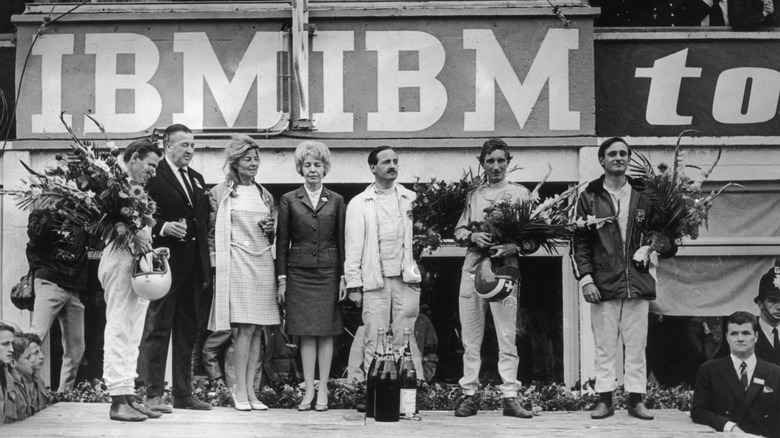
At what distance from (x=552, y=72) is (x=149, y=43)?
3.66m

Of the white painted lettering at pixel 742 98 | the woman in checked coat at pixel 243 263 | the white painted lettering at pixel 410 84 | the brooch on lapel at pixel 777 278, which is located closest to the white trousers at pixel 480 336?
the woman in checked coat at pixel 243 263

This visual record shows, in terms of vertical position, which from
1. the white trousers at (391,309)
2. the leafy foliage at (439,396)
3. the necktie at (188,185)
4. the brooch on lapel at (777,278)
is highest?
the necktie at (188,185)

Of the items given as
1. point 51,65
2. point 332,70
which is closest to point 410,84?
point 332,70

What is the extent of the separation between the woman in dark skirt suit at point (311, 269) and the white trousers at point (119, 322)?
3.63 feet

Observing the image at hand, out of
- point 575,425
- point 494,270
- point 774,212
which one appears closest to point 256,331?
point 494,270

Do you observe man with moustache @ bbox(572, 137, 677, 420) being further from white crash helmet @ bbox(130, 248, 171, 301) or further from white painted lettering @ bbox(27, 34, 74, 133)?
white painted lettering @ bbox(27, 34, 74, 133)

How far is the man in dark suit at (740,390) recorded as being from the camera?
7543 millimetres

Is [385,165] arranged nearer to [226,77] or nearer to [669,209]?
[669,209]

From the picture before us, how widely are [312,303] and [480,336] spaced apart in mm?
1225

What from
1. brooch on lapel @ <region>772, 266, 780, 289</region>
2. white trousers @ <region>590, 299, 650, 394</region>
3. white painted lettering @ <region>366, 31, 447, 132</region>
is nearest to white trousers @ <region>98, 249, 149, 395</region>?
white trousers @ <region>590, 299, 650, 394</region>

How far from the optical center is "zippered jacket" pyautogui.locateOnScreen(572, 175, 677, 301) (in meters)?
7.93

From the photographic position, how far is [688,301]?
10.1 metres

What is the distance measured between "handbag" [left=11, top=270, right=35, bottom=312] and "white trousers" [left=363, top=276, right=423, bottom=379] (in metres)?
2.78

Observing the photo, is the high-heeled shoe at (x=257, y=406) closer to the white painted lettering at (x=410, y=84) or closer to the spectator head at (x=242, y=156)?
the spectator head at (x=242, y=156)
